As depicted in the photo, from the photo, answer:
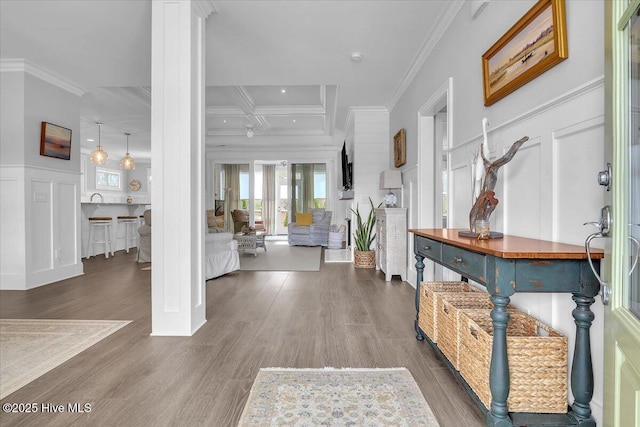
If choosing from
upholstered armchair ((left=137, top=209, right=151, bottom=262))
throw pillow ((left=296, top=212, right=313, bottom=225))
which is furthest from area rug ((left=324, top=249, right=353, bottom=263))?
upholstered armchair ((left=137, top=209, right=151, bottom=262))

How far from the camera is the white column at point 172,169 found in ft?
8.27

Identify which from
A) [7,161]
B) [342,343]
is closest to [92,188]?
[7,161]

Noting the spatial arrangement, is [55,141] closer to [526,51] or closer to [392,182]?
[392,182]

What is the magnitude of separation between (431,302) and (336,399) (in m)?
0.89

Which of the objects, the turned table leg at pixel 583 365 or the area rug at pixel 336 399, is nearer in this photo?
the turned table leg at pixel 583 365

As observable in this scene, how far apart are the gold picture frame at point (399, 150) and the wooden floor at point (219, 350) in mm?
1807

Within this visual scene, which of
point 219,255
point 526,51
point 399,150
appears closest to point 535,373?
point 526,51

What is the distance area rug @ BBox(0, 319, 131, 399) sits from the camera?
6.44 feet

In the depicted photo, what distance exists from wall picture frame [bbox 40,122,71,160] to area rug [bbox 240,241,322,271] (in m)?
2.93

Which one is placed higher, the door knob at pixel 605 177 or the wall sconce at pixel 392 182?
the wall sconce at pixel 392 182

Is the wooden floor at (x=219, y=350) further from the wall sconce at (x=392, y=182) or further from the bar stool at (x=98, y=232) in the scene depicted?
the bar stool at (x=98, y=232)

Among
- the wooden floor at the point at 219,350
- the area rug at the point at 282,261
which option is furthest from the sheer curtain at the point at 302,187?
the wooden floor at the point at 219,350

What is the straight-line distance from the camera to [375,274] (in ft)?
16.0

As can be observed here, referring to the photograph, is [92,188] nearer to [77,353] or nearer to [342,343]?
[77,353]
